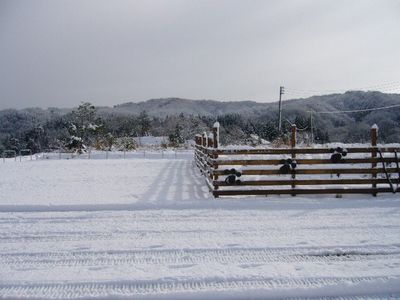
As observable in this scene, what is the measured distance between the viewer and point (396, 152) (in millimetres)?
9133

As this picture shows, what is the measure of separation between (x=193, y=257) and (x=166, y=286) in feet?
2.92

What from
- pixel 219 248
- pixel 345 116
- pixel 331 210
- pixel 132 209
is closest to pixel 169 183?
pixel 132 209

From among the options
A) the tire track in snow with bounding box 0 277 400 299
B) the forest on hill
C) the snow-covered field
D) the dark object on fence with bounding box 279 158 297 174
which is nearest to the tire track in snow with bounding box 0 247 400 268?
the snow-covered field

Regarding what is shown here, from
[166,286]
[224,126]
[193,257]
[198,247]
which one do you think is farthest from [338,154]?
[224,126]

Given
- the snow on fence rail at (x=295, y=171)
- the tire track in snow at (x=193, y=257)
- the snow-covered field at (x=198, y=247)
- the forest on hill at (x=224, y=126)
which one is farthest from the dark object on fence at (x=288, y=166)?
the forest on hill at (x=224, y=126)

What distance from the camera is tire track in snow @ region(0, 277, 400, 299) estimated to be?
3.74 metres

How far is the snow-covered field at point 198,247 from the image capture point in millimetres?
3883

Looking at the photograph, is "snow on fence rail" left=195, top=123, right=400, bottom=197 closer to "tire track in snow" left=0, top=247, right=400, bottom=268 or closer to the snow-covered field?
the snow-covered field

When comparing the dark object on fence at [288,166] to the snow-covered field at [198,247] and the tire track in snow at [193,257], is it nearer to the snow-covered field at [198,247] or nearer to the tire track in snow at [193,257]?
the snow-covered field at [198,247]

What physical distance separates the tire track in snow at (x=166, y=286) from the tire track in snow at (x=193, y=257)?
1.79 ft

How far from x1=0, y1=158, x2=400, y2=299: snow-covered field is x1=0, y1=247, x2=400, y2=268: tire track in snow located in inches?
0.5

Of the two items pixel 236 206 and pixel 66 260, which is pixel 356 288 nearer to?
pixel 66 260

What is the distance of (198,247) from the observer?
5.13m

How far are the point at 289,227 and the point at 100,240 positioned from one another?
3129 millimetres
